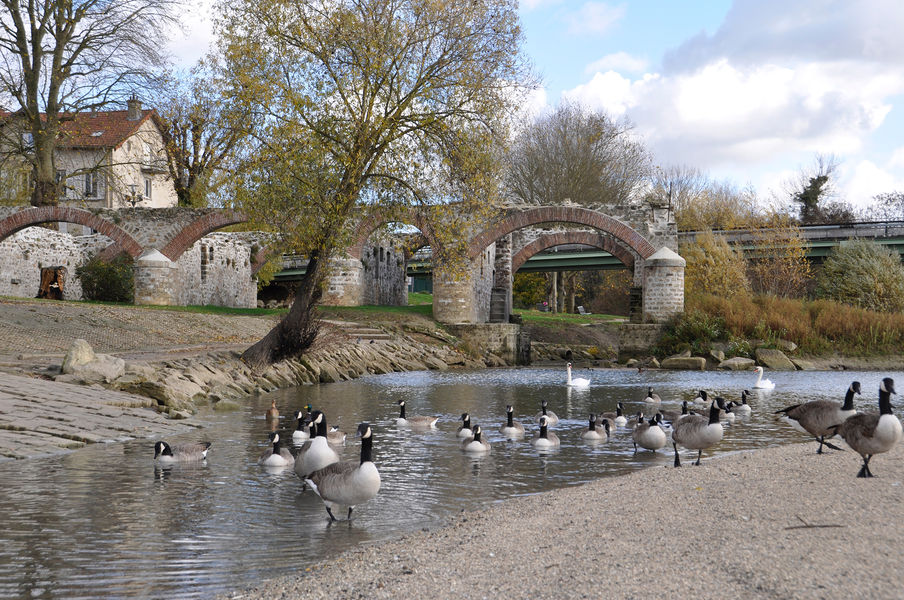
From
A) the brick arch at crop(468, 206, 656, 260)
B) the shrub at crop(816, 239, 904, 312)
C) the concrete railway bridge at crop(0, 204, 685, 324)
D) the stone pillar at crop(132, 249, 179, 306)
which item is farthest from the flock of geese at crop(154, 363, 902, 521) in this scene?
the shrub at crop(816, 239, 904, 312)

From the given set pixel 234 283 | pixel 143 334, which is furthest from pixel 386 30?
→ pixel 234 283

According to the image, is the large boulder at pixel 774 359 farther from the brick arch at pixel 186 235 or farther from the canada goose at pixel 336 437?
the brick arch at pixel 186 235

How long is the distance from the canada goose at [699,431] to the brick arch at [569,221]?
2412cm

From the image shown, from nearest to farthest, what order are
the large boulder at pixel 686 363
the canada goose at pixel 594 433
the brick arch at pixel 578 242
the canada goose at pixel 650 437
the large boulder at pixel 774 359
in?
the canada goose at pixel 650 437 < the canada goose at pixel 594 433 < the large boulder at pixel 774 359 < the large boulder at pixel 686 363 < the brick arch at pixel 578 242

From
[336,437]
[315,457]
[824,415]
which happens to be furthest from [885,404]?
[336,437]

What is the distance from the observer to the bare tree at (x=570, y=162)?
4459cm

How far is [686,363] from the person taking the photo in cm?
2856

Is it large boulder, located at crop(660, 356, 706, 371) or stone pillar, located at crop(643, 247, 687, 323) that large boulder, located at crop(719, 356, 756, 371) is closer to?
large boulder, located at crop(660, 356, 706, 371)

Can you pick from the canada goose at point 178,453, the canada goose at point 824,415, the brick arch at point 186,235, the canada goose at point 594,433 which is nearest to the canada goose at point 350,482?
the canada goose at point 178,453

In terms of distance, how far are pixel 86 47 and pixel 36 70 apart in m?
2.31

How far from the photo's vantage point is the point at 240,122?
1686cm

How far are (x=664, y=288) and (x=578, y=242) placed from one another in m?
7.09

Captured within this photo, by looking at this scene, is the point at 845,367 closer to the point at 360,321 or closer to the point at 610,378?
the point at 610,378

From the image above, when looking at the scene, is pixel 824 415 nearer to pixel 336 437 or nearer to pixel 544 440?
pixel 544 440
